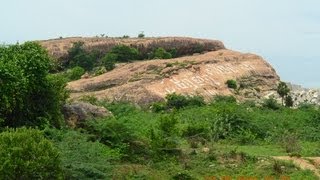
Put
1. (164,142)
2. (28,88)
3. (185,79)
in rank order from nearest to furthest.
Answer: (164,142)
(28,88)
(185,79)

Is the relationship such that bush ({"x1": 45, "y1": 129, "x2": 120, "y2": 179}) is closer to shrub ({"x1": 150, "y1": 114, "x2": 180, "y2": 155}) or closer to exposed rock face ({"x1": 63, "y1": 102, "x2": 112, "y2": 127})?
shrub ({"x1": 150, "y1": 114, "x2": 180, "y2": 155})

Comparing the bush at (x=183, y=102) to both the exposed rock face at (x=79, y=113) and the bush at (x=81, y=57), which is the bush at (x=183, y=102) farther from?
the bush at (x=81, y=57)

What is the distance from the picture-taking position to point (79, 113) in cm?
1841

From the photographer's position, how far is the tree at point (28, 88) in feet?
53.4

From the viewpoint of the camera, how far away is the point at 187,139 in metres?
18.9

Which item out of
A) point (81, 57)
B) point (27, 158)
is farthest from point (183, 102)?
point (27, 158)

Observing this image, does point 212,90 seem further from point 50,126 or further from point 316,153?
point 50,126

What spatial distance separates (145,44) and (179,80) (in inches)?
400

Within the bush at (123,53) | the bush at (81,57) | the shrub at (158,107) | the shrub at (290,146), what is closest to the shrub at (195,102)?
the shrub at (158,107)

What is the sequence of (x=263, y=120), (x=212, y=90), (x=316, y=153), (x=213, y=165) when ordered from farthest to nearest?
(x=212, y=90) → (x=263, y=120) → (x=316, y=153) → (x=213, y=165)

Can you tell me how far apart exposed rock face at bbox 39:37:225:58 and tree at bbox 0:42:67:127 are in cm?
2788

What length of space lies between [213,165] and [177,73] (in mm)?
22081

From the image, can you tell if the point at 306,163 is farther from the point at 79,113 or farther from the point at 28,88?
the point at 28,88

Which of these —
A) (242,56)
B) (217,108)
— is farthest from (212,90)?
(217,108)
